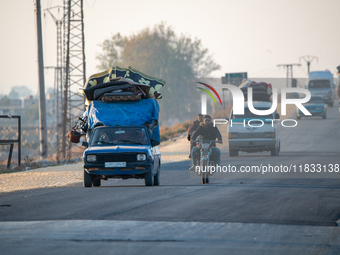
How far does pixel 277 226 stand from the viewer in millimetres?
8281

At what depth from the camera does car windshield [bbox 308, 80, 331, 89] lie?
49.7 metres

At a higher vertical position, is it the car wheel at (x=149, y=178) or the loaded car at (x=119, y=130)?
the loaded car at (x=119, y=130)

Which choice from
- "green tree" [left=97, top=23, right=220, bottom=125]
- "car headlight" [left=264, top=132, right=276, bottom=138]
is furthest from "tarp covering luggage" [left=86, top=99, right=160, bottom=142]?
"green tree" [left=97, top=23, right=220, bottom=125]

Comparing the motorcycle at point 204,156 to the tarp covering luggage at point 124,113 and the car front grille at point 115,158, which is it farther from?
the car front grille at point 115,158

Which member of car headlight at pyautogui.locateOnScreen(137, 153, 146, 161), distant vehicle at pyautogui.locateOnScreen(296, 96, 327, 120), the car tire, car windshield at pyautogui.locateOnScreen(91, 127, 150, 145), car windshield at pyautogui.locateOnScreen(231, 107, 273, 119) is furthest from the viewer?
distant vehicle at pyautogui.locateOnScreen(296, 96, 327, 120)

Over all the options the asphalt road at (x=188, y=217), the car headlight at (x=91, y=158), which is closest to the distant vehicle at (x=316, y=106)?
the asphalt road at (x=188, y=217)

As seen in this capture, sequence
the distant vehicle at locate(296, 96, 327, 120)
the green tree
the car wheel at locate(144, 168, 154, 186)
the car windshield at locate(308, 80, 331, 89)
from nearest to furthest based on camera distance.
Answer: the car wheel at locate(144, 168, 154, 186) < the distant vehicle at locate(296, 96, 327, 120) < the car windshield at locate(308, 80, 331, 89) < the green tree

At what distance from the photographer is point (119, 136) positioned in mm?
14531

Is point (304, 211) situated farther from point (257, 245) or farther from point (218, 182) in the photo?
point (218, 182)

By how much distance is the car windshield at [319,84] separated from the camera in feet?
163

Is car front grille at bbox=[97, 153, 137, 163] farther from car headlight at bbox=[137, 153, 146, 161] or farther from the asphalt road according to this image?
the asphalt road

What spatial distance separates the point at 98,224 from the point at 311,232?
333cm

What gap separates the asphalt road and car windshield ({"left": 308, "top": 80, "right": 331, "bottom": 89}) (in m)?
35.5

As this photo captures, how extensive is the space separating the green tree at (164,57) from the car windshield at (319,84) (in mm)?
47684
